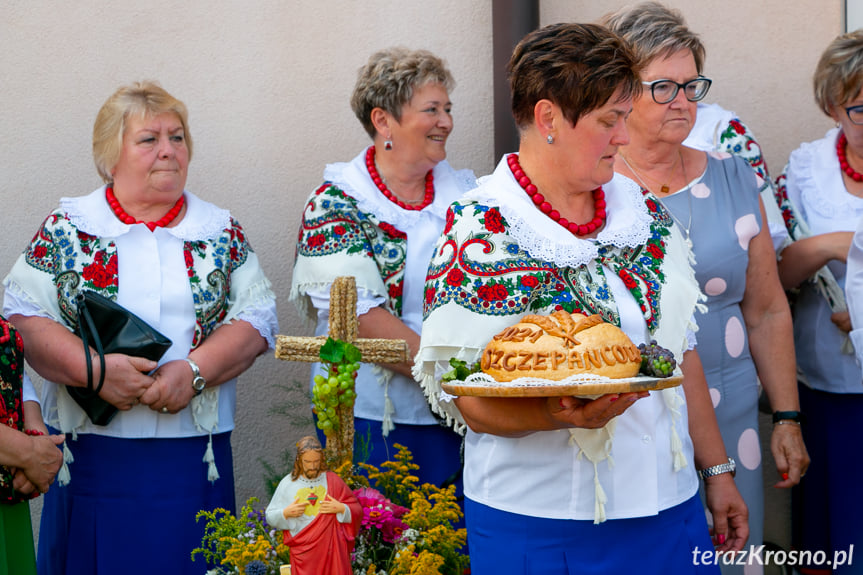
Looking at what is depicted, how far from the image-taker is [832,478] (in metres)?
3.99

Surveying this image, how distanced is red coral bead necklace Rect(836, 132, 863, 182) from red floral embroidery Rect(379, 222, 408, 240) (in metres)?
1.80

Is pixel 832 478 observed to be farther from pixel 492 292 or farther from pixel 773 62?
pixel 492 292

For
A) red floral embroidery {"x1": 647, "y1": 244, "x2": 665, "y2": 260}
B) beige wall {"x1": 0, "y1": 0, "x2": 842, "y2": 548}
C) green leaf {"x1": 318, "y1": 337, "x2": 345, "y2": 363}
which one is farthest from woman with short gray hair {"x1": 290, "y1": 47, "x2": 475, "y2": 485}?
red floral embroidery {"x1": 647, "y1": 244, "x2": 665, "y2": 260}

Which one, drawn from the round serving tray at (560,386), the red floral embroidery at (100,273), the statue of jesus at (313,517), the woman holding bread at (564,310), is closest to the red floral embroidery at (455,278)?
the woman holding bread at (564,310)

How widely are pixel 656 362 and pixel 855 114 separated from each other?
7.23 feet

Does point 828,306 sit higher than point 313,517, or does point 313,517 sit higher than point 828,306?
point 828,306

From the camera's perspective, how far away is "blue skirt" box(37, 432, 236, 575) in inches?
145

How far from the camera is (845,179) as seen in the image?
409 cm

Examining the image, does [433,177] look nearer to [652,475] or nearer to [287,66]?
[287,66]

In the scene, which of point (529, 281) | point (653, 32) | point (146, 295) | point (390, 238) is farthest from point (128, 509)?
point (653, 32)

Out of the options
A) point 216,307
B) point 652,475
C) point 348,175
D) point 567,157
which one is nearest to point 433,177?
point 348,175

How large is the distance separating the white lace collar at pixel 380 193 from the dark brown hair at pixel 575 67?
4.81 feet

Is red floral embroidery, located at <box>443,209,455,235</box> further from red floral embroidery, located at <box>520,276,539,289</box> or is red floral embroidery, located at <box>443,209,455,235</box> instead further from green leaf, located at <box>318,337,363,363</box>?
green leaf, located at <box>318,337,363,363</box>

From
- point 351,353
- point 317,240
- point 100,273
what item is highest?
point 317,240
